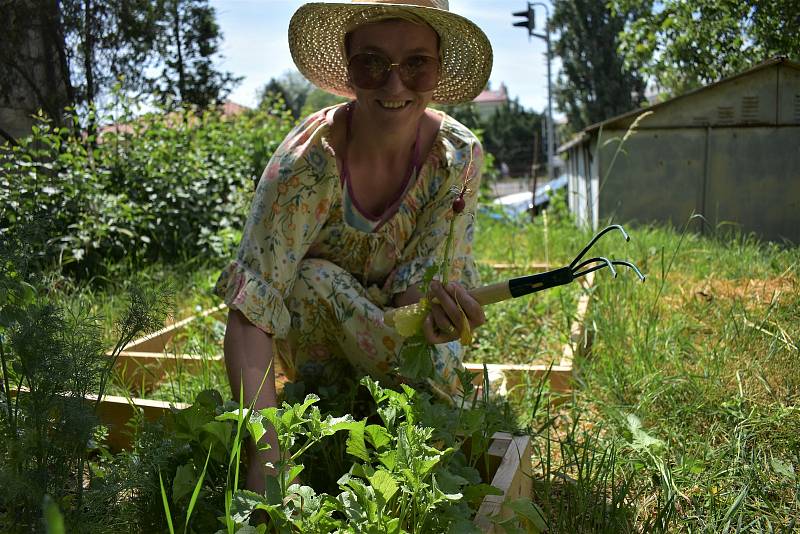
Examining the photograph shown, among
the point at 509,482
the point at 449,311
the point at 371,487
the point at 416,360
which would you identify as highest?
the point at 449,311

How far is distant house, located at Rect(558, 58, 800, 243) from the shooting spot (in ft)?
10.2

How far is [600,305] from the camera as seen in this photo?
2.88 m

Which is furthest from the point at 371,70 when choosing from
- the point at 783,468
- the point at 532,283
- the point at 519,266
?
the point at 519,266

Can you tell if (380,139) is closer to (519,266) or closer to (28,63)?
(519,266)

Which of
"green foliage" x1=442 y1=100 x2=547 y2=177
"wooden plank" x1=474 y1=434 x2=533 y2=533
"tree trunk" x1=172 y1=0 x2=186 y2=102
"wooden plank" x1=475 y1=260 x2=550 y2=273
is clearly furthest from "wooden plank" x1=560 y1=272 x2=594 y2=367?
"green foliage" x1=442 y1=100 x2=547 y2=177

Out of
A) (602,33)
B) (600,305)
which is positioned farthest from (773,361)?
(602,33)

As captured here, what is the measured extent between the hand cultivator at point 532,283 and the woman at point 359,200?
390mm

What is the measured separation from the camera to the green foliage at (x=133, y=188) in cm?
388

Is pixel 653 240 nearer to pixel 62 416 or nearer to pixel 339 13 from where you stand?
pixel 339 13

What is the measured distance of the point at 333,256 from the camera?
229 cm

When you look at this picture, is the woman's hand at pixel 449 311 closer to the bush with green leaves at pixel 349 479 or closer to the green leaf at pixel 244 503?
the bush with green leaves at pixel 349 479

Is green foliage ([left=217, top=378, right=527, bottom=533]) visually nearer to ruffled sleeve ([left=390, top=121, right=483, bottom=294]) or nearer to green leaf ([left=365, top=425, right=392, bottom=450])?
green leaf ([left=365, top=425, right=392, bottom=450])

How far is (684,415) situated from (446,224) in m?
0.94

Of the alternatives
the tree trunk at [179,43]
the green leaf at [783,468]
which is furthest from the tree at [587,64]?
the green leaf at [783,468]
